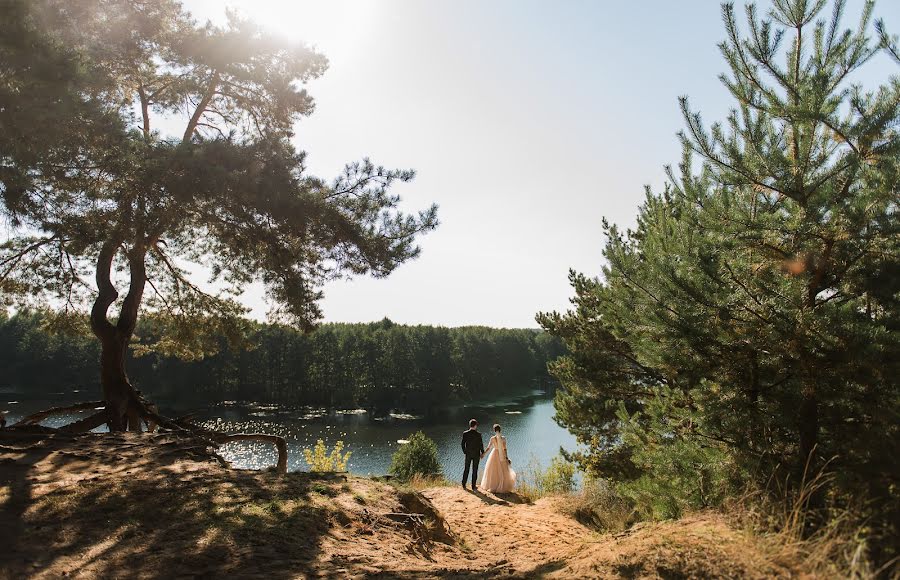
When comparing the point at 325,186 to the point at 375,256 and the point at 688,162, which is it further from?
the point at 688,162

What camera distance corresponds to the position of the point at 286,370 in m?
60.2

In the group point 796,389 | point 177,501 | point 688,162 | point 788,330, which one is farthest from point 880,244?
point 177,501

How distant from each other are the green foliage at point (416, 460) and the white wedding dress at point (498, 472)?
305cm

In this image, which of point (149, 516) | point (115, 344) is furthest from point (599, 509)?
point (115, 344)

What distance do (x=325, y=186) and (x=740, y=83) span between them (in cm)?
669

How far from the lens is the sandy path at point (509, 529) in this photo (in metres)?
5.60

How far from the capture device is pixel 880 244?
15.4 feet

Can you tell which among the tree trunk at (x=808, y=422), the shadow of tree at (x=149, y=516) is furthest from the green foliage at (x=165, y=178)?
the tree trunk at (x=808, y=422)

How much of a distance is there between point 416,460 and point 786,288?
11.3 metres

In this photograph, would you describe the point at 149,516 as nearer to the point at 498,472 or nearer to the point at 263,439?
the point at 263,439

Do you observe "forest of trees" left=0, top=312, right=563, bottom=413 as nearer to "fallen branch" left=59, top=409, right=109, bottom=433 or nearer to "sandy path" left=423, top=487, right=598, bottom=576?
"sandy path" left=423, top=487, right=598, bottom=576

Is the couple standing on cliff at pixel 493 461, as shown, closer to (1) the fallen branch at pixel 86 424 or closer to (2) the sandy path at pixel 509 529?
(2) the sandy path at pixel 509 529

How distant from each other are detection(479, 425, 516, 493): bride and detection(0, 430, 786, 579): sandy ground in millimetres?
3146

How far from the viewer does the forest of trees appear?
59.2m
